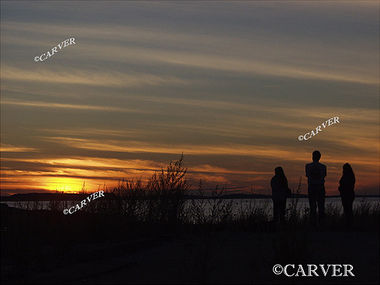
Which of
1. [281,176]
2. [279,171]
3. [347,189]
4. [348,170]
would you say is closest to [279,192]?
[281,176]

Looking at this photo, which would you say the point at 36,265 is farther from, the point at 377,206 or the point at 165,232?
the point at 377,206

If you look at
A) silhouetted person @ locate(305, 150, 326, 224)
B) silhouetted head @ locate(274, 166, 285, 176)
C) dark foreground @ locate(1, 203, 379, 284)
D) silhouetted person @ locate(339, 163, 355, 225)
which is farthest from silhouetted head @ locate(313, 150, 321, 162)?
dark foreground @ locate(1, 203, 379, 284)

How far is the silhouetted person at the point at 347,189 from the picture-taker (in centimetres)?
1906

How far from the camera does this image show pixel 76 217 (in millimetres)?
20375

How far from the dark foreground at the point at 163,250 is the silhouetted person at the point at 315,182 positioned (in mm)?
811

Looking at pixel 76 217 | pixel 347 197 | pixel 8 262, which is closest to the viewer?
pixel 8 262

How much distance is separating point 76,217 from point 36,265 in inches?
233

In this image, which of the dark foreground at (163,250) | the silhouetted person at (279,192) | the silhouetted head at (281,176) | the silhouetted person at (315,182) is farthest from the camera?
the silhouetted head at (281,176)

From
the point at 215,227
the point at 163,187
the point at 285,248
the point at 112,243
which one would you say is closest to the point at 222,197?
the point at 215,227

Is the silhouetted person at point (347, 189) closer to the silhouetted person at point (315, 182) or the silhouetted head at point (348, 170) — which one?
the silhouetted head at point (348, 170)

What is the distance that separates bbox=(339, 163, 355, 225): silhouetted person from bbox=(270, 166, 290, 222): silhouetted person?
1674mm

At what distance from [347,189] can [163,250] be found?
256 inches

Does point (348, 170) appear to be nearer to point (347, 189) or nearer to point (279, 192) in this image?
point (347, 189)

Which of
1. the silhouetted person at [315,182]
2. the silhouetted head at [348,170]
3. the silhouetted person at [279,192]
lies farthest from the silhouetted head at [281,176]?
the silhouetted head at [348,170]
